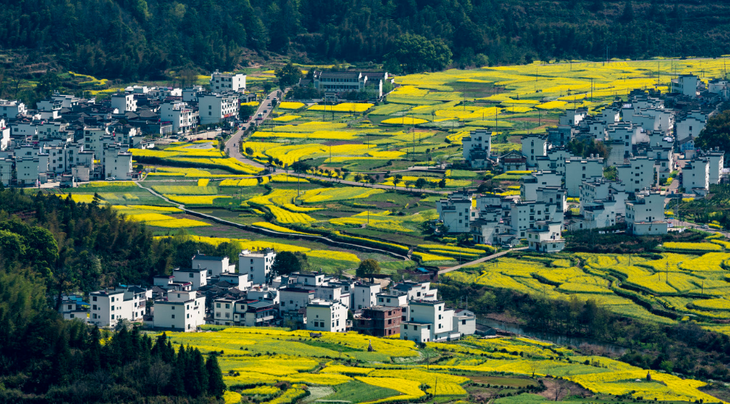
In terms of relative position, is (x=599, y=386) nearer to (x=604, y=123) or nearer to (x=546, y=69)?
(x=604, y=123)

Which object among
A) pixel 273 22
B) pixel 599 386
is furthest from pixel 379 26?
pixel 599 386

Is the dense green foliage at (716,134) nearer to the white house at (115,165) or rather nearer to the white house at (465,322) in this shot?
the white house at (465,322)

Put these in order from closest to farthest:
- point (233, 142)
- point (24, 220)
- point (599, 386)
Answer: point (599, 386) → point (24, 220) → point (233, 142)

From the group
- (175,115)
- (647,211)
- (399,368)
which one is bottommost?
(399,368)

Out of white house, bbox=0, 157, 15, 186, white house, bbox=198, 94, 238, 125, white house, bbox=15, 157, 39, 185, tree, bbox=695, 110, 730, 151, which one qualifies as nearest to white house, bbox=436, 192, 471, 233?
tree, bbox=695, 110, 730, 151

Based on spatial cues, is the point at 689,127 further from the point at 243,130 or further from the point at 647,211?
the point at 243,130

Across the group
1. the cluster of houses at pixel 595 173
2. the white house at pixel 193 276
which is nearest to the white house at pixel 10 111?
the cluster of houses at pixel 595 173

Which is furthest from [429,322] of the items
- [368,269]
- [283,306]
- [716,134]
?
[716,134]
